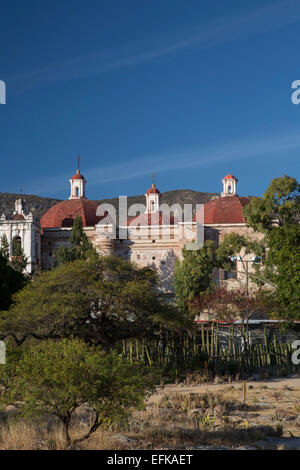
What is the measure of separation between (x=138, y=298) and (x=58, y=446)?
986 centimetres

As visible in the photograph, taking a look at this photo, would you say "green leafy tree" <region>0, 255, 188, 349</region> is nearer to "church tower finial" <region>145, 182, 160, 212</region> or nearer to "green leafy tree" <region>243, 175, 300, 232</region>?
"green leafy tree" <region>243, 175, 300, 232</region>

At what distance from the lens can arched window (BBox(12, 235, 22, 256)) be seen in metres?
39.9

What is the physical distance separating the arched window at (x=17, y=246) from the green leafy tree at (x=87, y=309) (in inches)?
822

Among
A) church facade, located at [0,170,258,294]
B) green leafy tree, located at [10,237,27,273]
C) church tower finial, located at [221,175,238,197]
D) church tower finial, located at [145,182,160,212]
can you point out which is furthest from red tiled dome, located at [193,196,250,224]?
green leafy tree, located at [10,237,27,273]

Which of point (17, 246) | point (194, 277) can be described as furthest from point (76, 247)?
point (194, 277)

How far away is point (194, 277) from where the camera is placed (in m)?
33.6

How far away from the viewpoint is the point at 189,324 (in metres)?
19.2

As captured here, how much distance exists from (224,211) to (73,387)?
35.5 metres

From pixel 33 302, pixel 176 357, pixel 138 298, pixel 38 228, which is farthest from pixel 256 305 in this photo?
pixel 38 228

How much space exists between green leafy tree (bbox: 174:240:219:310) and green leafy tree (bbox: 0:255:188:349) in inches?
519

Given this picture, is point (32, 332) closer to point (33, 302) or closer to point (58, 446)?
A: point (33, 302)

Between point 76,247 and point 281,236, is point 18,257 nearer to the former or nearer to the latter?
point 76,247

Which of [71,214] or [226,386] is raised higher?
[71,214]
